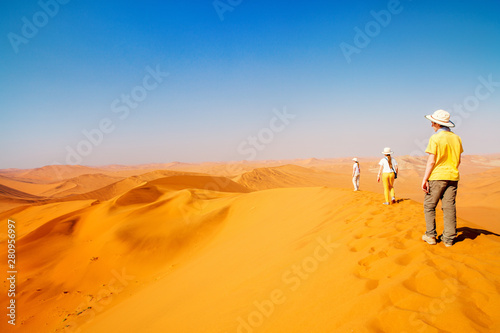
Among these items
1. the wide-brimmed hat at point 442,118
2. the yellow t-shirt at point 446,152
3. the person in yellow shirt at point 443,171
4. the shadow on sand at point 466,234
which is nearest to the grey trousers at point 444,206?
the person in yellow shirt at point 443,171

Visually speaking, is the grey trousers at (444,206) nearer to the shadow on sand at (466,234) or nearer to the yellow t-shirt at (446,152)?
the yellow t-shirt at (446,152)

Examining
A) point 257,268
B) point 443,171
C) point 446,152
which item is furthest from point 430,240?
point 257,268

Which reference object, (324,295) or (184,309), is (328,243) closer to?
(324,295)

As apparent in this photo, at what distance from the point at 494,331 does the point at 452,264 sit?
0.95 metres

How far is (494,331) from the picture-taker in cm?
174

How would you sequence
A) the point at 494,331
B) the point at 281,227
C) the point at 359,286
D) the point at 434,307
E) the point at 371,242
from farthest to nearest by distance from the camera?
the point at 281,227, the point at 371,242, the point at 359,286, the point at 434,307, the point at 494,331

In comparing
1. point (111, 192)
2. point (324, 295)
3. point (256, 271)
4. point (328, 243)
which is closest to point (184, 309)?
point (256, 271)

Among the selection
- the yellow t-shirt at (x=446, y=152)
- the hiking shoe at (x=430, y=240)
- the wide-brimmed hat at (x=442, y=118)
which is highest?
the wide-brimmed hat at (x=442, y=118)

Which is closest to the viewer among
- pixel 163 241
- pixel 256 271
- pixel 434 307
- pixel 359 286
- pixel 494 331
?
pixel 494 331

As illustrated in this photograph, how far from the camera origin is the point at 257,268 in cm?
412

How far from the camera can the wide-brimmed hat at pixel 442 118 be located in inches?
132

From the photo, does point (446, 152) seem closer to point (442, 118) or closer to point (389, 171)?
point (442, 118)

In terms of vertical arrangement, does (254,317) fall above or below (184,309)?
above

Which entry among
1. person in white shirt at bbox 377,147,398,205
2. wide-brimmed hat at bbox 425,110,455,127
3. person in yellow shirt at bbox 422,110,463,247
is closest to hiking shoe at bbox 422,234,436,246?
person in yellow shirt at bbox 422,110,463,247
